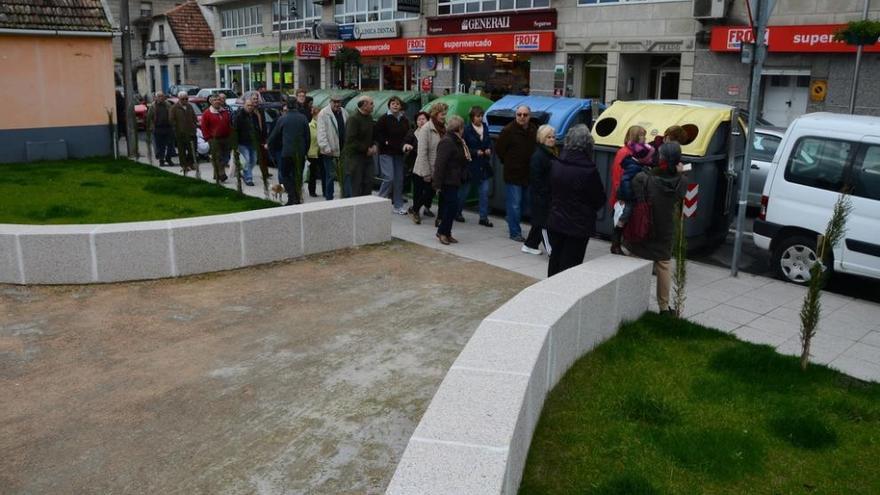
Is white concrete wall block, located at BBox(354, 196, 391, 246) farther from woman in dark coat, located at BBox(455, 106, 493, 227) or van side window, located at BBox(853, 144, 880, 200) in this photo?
van side window, located at BBox(853, 144, 880, 200)

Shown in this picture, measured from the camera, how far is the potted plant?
16.0 m

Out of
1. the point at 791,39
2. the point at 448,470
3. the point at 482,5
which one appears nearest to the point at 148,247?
the point at 448,470

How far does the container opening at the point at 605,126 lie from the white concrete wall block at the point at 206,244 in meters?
5.39

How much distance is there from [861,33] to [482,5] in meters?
15.1

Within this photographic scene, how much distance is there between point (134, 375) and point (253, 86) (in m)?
42.3

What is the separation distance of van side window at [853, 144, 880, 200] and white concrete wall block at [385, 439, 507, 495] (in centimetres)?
666

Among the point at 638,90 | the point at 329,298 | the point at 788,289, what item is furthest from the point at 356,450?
the point at 638,90

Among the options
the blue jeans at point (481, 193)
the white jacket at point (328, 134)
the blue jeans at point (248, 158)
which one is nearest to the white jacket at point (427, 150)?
the blue jeans at point (481, 193)

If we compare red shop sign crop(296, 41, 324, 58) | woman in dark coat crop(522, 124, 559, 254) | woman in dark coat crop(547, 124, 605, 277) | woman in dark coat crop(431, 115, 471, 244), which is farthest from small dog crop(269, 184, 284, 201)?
red shop sign crop(296, 41, 324, 58)

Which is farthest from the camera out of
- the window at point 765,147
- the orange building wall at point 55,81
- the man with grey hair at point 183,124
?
the orange building wall at point 55,81

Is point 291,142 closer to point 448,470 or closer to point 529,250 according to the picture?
point 529,250

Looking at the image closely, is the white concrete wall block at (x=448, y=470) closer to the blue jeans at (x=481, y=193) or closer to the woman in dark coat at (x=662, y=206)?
the woman in dark coat at (x=662, y=206)

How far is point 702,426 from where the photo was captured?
495 cm

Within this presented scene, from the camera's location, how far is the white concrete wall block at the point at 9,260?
780cm
